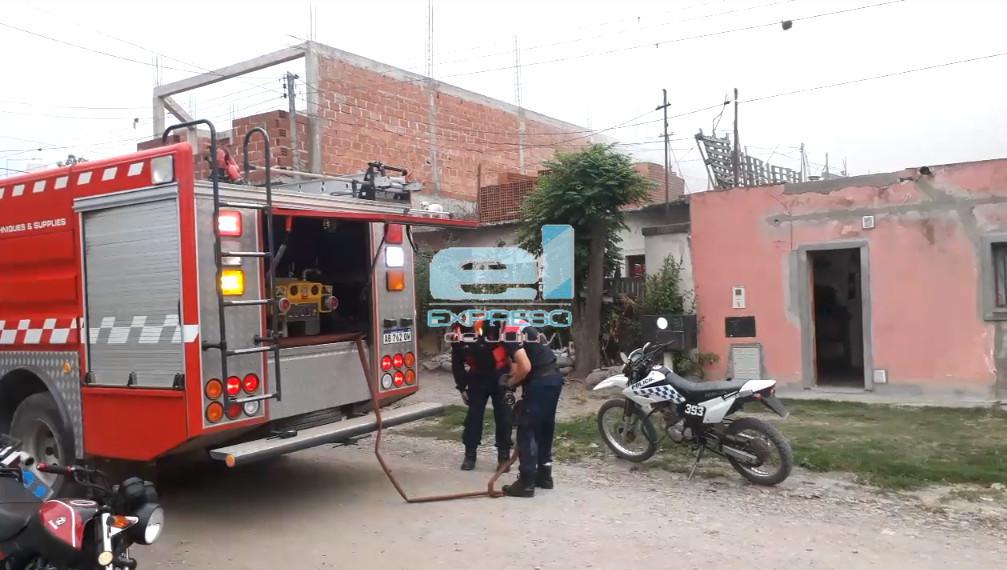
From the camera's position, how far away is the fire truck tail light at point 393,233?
6.93 metres

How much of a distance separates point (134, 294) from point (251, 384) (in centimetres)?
108

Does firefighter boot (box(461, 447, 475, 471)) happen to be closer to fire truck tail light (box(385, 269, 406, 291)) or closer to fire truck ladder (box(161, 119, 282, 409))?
fire truck tail light (box(385, 269, 406, 291))

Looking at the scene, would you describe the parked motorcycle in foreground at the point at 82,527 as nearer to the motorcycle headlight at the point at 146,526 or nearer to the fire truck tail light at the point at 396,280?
the motorcycle headlight at the point at 146,526

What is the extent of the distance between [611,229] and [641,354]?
582 centimetres

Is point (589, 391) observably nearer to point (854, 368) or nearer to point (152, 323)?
point (854, 368)

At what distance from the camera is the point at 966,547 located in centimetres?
508

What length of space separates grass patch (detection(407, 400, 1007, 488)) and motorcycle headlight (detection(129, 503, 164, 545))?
4946 mm

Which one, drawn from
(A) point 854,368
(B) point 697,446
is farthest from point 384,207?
(A) point 854,368

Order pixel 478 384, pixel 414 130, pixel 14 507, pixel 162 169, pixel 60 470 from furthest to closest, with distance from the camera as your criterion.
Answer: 1. pixel 414 130
2. pixel 478 384
3. pixel 162 169
4. pixel 14 507
5. pixel 60 470

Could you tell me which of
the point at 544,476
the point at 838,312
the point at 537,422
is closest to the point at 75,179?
the point at 537,422

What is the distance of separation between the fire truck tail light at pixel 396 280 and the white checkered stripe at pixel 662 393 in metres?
2.45

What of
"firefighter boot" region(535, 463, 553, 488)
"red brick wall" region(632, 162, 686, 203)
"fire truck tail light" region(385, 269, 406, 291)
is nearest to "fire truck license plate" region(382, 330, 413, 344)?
"fire truck tail light" region(385, 269, 406, 291)

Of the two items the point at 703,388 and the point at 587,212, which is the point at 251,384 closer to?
the point at 703,388

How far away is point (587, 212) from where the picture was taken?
41.4 ft
